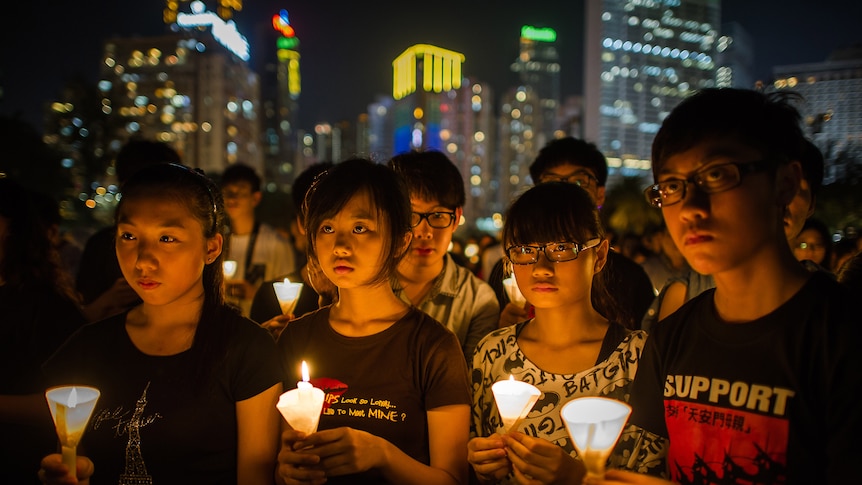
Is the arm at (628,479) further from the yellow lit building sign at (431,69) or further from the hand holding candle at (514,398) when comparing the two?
the yellow lit building sign at (431,69)

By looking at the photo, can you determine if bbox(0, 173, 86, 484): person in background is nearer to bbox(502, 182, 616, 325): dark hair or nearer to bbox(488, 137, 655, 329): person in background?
bbox(502, 182, 616, 325): dark hair

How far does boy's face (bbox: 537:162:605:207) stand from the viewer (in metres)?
4.68

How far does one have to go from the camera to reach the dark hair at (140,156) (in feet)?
15.5

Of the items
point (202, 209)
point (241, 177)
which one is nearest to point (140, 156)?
point (241, 177)

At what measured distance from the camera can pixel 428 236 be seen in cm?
382

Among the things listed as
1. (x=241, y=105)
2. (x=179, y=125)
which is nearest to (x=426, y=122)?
(x=241, y=105)

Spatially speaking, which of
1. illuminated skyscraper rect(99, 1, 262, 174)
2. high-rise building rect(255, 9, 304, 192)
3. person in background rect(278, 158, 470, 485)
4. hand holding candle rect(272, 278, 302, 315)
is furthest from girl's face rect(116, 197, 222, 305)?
high-rise building rect(255, 9, 304, 192)

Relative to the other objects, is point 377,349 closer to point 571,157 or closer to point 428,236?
point 428,236

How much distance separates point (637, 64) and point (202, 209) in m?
119

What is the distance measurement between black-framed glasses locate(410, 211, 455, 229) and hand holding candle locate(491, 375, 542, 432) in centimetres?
182

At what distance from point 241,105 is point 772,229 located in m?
110

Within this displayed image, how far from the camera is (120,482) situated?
2369 millimetres

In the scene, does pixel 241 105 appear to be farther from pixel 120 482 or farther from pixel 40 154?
pixel 120 482

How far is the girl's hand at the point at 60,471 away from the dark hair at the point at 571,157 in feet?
12.6
